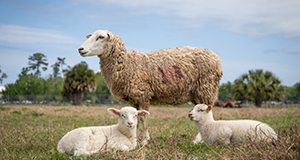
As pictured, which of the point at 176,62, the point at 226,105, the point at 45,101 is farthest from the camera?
the point at 45,101

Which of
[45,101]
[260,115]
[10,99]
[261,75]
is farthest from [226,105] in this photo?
[10,99]

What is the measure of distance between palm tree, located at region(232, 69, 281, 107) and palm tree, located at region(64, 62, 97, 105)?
63.6 ft

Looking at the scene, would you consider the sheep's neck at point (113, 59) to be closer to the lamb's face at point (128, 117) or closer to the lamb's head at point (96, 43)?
the lamb's head at point (96, 43)

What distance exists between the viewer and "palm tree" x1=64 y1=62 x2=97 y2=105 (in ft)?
120

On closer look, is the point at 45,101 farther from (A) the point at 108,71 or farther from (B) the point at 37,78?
(A) the point at 108,71

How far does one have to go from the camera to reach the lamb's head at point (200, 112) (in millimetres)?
5805

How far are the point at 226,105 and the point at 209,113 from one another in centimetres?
2218

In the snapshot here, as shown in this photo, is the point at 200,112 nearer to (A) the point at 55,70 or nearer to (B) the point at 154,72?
(B) the point at 154,72

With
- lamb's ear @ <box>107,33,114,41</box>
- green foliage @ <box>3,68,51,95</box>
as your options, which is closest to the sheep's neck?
lamb's ear @ <box>107,33,114,41</box>

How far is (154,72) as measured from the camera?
6.56 m

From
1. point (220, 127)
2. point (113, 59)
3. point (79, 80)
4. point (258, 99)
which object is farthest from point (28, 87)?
point (220, 127)

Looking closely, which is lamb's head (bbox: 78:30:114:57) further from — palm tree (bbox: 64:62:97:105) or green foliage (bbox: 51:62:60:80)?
green foliage (bbox: 51:62:60:80)

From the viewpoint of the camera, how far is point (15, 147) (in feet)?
19.7

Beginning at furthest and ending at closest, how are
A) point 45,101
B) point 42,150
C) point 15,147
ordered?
point 45,101, point 15,147, point 42,150
